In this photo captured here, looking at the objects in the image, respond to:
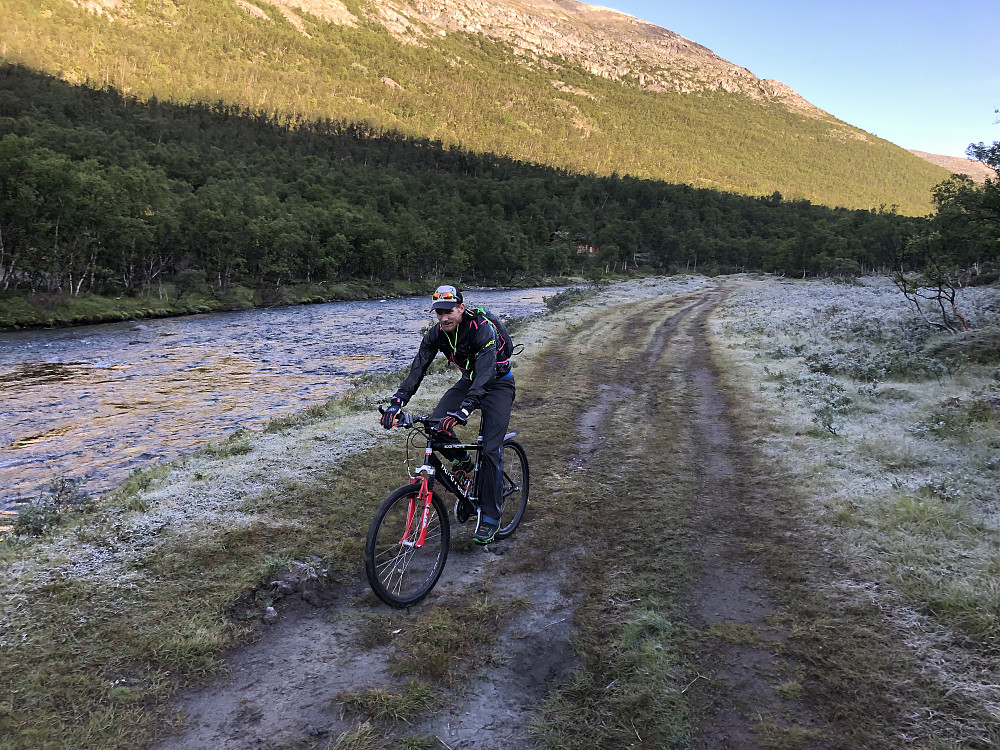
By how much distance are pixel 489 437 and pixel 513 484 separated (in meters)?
1.50

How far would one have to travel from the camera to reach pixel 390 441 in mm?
11367

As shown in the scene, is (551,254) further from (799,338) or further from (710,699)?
(710,699)

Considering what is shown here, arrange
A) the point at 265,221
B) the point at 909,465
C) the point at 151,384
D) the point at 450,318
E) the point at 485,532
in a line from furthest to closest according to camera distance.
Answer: the point at 265,221, the point at 151,384, the point at 909,465, the point at 485,532, the point at 450,318

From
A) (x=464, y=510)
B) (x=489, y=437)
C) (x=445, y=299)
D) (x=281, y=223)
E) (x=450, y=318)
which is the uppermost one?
(x=281, y=223)

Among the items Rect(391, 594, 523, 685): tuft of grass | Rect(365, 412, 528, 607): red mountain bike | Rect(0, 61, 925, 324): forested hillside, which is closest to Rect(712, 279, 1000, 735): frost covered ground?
Rect(391, 594, 523, 685): tuft of grass

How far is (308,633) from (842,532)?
22.0 feet

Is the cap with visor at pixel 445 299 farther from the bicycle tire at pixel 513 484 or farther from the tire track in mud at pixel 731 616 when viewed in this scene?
the tire track in mud at pixel 731 616

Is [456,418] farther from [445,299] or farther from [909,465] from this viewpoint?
[909,465]

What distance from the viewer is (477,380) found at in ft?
21.9

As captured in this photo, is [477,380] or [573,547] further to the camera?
[573,547]

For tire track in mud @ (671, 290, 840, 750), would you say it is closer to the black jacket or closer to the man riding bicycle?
the man riding bicycle

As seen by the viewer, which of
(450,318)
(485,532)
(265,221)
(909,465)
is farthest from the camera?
(265,221)

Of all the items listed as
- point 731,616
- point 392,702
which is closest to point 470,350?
point 392,702

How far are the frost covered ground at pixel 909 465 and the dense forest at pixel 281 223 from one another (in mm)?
11102
